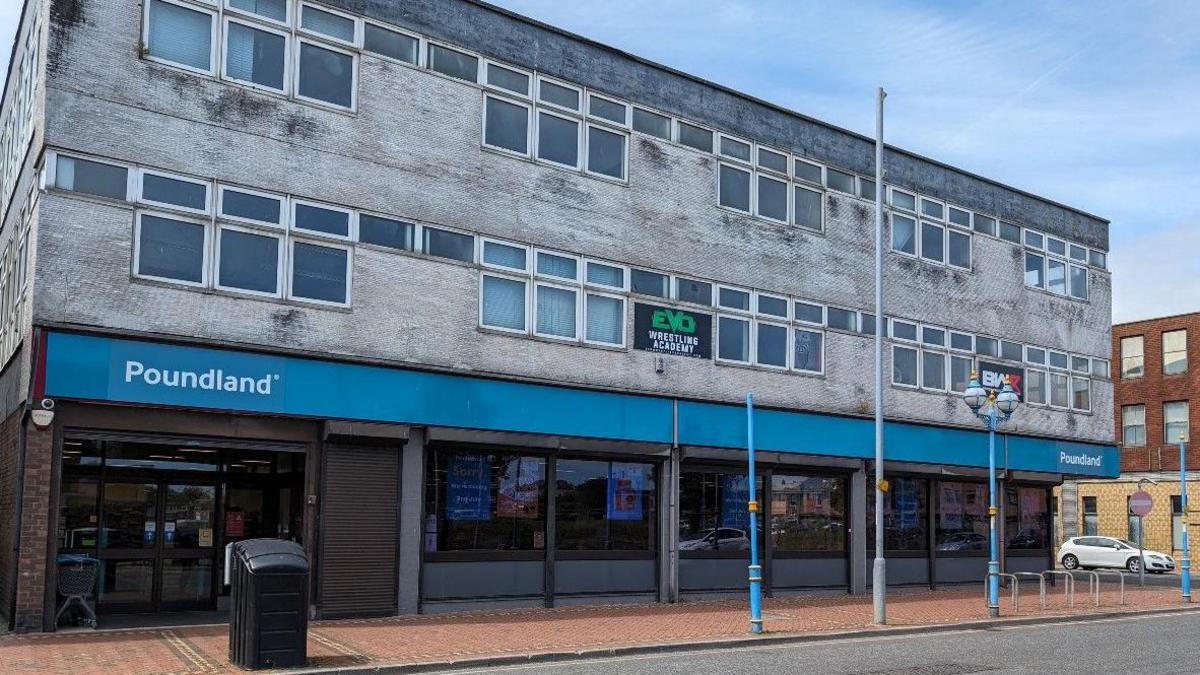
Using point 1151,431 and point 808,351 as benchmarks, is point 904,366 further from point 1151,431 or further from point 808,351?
point 1151,431

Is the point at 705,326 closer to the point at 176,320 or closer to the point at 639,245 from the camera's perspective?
the point at 639,245

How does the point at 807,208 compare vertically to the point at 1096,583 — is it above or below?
above

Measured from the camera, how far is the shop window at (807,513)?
25.7 meters

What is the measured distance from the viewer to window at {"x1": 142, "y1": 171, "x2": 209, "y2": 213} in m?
17.6

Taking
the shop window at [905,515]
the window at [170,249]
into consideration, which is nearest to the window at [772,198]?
the shop window at [905,515]

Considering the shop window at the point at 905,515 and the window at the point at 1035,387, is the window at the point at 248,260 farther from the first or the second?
the window at the point at 1035,387

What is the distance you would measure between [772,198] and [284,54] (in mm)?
11250

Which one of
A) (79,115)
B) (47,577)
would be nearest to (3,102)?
(79,115)

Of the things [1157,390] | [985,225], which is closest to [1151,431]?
[1157,390]

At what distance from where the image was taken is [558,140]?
22.6 meters

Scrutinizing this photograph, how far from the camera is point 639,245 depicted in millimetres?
23547

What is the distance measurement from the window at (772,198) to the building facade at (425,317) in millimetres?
68

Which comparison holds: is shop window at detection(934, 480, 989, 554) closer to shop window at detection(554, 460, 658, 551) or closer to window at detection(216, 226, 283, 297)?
shop window at detection(554, 460, 658, 551)

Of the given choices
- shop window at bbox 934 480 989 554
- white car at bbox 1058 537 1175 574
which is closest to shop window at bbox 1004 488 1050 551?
shop window at bbox 934 480 989 554
